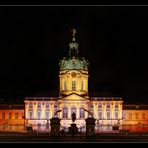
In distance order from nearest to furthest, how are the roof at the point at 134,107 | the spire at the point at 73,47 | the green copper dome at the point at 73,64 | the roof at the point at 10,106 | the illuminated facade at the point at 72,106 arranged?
the illuminated facade at the point at 72,106, the roof at the point at 10,106, the green copper dome at the point at 73,64, the roof at the point at 134,107, the spire at the point at 73,47

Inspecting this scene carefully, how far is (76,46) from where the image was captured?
9269cm

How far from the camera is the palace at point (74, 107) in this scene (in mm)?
87000

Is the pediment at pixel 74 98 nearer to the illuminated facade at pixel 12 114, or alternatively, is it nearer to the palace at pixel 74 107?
the palace at pixel 74 107

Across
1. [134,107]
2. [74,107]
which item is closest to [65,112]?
[74,107]

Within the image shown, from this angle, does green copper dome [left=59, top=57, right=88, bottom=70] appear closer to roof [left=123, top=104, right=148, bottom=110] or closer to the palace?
the palace

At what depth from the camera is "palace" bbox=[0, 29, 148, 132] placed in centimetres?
8700

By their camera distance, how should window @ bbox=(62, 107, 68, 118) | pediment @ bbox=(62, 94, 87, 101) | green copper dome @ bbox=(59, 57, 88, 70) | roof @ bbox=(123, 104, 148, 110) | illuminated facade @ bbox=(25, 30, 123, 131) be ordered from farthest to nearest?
roof @ bbox=(123, 104, 148, 110) < green copper dome @ bbox=(59, 57, 88, 70) < pediment @ bbox=(62, 94, 87, 101) < window @ bbox=(62, 107, 68, 118) < illuminated facade @ bbox=(25, 30, 123, 131)

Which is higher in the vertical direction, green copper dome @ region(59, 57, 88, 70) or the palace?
green copper dome @ region(59, 57, 88, 70)

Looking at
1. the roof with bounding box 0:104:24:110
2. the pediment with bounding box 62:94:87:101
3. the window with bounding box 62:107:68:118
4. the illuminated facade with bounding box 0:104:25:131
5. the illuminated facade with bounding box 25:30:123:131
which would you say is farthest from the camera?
the roof with bounding box 0:104:24:110

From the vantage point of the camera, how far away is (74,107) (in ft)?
288

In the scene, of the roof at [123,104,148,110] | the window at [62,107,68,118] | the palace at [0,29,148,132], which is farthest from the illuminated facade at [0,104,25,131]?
the roof at [123,104,148,110]

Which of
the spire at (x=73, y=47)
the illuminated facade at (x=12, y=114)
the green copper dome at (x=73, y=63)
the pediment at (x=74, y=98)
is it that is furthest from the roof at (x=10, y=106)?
the spire at (x=73, y=47)
